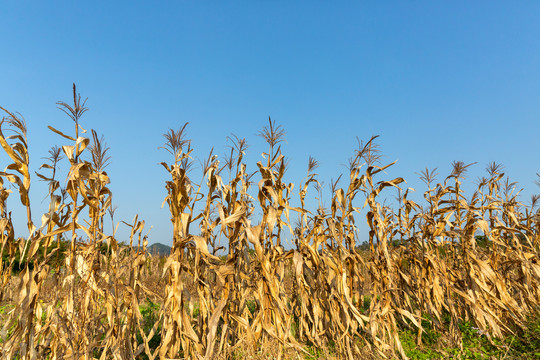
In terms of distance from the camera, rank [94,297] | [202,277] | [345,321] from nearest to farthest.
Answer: [94,297] < [202,277] < [345,321]

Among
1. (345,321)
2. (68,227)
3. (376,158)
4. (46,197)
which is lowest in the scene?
(345,321)

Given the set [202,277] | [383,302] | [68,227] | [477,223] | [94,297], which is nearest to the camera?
[68,227]

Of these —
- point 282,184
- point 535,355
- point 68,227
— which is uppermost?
point 282,184

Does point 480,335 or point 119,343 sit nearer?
point 119,343

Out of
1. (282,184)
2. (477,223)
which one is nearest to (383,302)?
(477,223)

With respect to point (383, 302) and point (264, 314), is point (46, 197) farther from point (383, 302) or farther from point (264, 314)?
point (383, 302)

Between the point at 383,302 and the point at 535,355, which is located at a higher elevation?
the point at 383,302

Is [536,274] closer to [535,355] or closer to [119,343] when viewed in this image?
[535,355]

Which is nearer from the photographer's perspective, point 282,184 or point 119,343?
point 119,343

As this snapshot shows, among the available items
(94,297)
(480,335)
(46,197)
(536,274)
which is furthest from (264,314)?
(536,274)

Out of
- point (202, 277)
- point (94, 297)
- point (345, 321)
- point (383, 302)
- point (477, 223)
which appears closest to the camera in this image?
point (94, 297)

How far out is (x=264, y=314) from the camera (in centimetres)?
290

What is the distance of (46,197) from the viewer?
8.52 ft

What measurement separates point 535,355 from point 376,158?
2.15 metres
